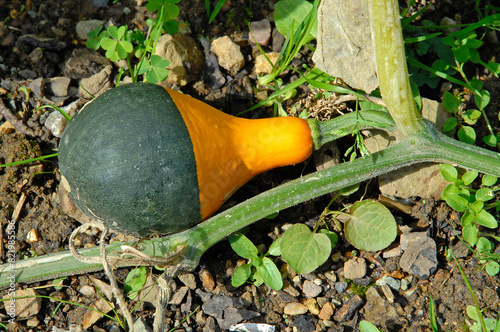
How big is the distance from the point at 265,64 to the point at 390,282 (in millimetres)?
1805

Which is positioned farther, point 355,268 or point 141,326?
point 355,268

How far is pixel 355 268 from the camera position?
2.80 meters

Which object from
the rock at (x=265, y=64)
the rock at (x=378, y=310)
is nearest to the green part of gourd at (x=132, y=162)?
the rock at (x=265, y=64)

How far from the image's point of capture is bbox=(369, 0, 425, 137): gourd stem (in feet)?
7.24

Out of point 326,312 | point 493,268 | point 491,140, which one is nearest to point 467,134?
point 491,140

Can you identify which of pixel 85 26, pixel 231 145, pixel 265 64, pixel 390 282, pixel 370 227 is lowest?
pixel 390 282

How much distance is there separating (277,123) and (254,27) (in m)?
→ 1.04

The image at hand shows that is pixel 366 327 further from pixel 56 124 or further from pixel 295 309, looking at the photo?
pixel 56 124

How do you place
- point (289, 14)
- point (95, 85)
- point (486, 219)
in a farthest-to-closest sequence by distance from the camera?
point (95, 85) < point (289, 14) < point (486, 219)

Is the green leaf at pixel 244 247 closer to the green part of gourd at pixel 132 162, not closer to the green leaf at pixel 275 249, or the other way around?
the green leaf at pixel 275 249

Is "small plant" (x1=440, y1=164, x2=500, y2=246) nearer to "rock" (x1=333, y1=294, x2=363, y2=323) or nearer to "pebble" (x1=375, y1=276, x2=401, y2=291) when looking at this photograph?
"pebble" (x1=375, y1=276, x2=401, y2=291)

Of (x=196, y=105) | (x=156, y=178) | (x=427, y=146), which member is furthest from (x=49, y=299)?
(x=427, y=146)

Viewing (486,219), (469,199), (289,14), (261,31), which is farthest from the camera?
(261,31)

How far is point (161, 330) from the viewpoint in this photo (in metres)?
2.40
